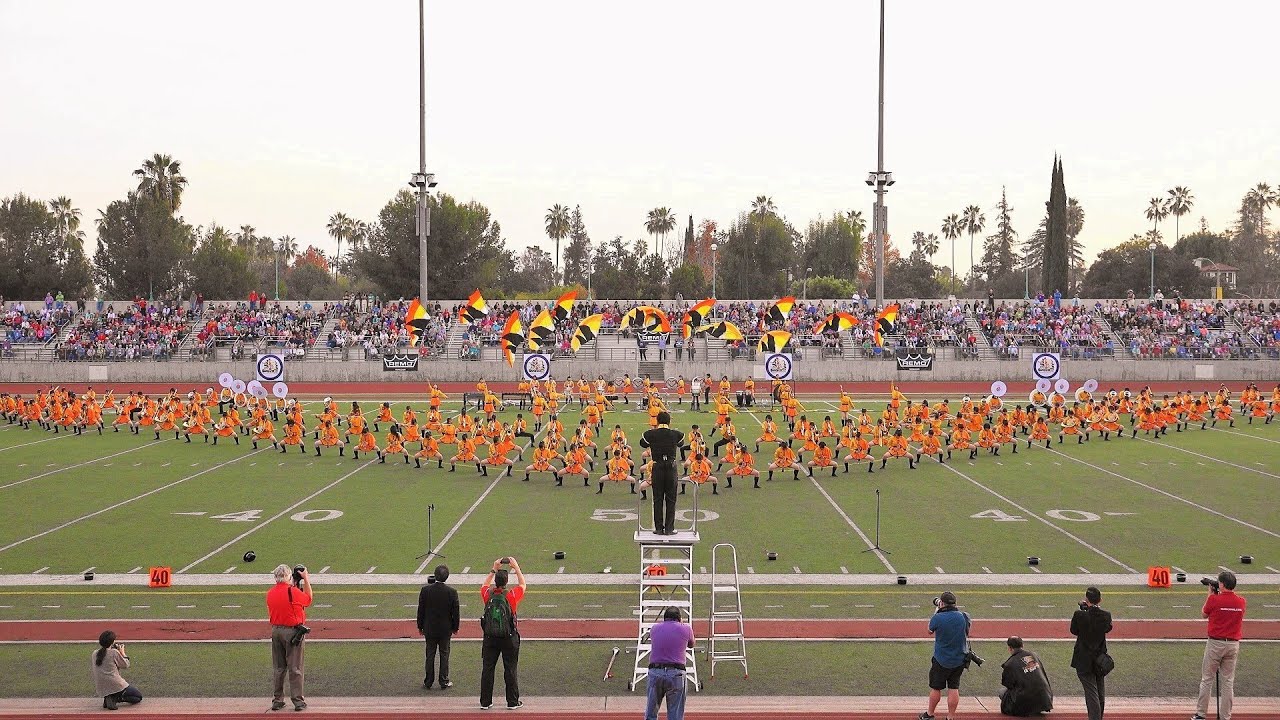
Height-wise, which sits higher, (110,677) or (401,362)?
(401,362)

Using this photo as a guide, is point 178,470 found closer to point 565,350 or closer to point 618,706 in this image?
point 618,706

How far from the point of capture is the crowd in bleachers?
53469mm

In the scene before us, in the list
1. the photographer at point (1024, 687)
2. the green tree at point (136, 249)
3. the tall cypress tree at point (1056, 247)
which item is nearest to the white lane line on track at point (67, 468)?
the photographer at point (1024, 687)

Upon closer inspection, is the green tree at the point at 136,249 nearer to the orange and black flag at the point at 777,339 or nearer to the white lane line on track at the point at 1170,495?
the orange and black flag at the point at 777,339

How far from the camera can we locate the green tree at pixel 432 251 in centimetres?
8896

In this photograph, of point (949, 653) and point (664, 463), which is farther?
point (664, 463)

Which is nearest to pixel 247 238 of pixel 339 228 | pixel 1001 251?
pixel 339 228

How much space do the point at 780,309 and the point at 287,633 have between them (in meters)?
34.0

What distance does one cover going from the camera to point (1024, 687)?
10.2m

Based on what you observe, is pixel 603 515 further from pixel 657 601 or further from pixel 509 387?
pixel 509 387

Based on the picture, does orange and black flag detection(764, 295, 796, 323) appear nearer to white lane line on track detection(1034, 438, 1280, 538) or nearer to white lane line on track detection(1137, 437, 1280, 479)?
white lane line on track detection(1137, 437, 1280, 479)

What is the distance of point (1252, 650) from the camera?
12367mm

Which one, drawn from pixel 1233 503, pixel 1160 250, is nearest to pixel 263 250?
pixel 1160 250

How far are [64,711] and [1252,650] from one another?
1254cm
